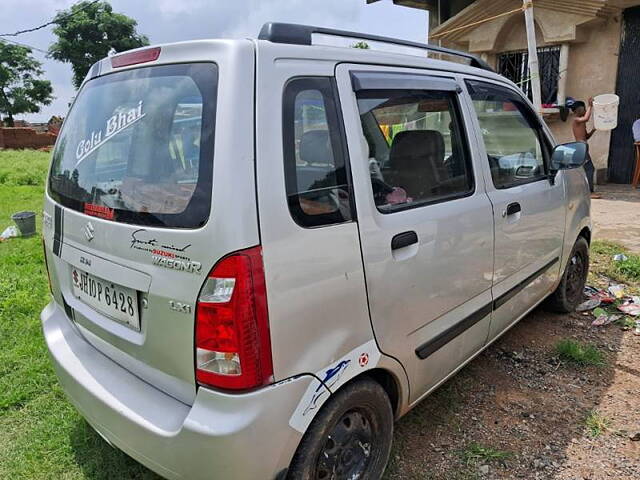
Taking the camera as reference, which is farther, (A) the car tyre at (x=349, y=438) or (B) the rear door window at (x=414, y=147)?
(B) the rear door window at (x=414, y=147)

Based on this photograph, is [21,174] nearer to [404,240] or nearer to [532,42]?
[532,42]

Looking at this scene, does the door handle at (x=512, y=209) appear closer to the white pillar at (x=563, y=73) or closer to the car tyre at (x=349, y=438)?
the car tyre at (x=349, y=438)

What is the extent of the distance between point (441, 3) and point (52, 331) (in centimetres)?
1250

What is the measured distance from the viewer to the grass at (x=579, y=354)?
3.19 m

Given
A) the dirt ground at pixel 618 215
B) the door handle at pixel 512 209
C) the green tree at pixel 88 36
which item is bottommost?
the dirt ground at pixel 618 215

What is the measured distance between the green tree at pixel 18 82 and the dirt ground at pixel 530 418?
4052 centimetres

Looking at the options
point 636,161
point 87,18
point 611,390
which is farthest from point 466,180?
point 87,18

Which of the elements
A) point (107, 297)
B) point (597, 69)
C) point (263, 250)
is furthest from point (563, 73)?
point (107, 297)

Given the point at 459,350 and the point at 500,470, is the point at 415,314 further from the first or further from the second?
the point at 500,470

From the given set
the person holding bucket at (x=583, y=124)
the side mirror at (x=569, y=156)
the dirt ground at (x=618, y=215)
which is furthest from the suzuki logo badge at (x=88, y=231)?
the person holding bucket at (x=583, y=124)

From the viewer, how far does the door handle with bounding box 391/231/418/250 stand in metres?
1.91

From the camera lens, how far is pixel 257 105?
153cm

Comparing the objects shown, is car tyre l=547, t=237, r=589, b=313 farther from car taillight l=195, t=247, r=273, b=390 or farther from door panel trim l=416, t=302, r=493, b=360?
car taillight l=195, t=247, r=273, b=390

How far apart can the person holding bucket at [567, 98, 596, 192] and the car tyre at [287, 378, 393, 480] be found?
8193 mm
